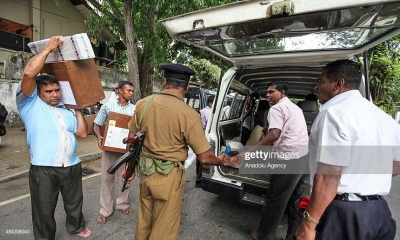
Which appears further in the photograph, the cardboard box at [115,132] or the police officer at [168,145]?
the cardboard box at [115,132]

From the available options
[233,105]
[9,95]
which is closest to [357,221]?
[233,105]

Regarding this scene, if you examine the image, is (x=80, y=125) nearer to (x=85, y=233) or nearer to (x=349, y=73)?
(x=85, y=233)

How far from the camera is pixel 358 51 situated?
2.11 m

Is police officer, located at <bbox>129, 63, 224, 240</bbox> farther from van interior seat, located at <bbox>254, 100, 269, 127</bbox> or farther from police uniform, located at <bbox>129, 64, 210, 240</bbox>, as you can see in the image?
van interior seat, located at <bbox>254, 100, 269, 127</bbox>

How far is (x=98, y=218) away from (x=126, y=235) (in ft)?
1.65

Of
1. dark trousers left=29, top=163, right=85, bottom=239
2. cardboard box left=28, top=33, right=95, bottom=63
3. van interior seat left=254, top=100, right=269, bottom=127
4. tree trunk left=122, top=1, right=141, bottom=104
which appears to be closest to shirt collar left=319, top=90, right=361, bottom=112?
cardboard box left=28, top=33, right=95, bottom=63

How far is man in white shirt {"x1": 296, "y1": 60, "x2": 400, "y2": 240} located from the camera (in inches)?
46.4

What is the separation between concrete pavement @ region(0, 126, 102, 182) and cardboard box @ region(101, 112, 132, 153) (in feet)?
8.71

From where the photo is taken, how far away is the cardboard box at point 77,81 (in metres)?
1.89

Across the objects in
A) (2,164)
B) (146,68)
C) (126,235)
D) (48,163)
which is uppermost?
(146,68)

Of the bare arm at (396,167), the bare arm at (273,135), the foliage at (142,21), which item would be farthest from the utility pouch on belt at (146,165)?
the foliage at (142,21)

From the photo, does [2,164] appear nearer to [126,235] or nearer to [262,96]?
[126,235]

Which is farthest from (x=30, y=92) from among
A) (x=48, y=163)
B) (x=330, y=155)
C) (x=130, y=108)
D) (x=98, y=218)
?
(x=330, y=155)

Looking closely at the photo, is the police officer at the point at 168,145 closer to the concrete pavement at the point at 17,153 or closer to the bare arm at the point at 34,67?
the bare arm at the point at 34,67
